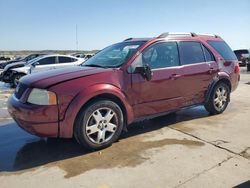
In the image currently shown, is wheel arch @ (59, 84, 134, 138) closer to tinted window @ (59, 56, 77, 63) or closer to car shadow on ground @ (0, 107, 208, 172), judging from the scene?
car shadow on ground @ (0, 107, 208, 172)

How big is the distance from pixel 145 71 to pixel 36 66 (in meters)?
10.8

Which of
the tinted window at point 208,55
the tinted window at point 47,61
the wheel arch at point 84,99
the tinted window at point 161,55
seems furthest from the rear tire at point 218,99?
the tinted window at point 47,61

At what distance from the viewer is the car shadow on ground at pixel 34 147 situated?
13.7 feet

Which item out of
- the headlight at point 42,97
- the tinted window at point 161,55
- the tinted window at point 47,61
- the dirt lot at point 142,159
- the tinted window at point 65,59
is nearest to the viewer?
the dirt lot at point 142,159

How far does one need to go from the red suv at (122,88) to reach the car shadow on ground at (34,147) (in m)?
0.35

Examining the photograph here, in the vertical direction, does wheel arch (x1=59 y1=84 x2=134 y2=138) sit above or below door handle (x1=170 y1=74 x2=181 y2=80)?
below

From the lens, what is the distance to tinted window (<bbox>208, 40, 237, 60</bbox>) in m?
6.61

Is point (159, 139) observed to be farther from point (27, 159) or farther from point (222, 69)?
point (222, 69)

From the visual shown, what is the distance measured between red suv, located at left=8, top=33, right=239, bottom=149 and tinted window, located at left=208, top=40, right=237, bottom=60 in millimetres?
33

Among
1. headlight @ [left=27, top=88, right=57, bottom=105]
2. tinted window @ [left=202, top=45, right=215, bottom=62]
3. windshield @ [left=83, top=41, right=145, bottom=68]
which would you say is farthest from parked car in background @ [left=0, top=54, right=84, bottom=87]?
headlight @ [left=27, top=88, right=57, bottom=105]

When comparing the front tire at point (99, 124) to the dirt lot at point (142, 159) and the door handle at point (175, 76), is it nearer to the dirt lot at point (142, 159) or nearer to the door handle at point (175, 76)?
the dirt lot at point (142, 159)

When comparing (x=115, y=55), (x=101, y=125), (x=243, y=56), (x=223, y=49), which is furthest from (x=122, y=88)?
(x=243, y=56)

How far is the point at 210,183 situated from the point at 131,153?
4.34ft

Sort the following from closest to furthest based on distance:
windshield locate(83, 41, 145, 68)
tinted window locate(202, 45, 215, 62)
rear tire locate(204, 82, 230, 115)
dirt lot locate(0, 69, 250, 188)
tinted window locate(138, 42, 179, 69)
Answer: dirt lot locate(0, 69, 250, 188) → windshield locate(83, 41, 145, 68) → tinted window locate(138, 42, 179, 69) → tinted window locate(202, 45, 215, 62) → rear tire locate(204, 82, 230, 115)
